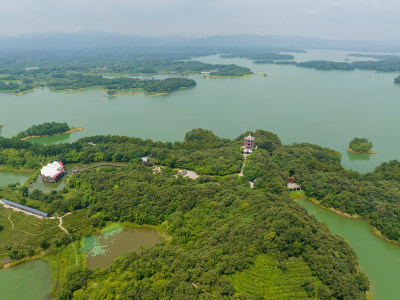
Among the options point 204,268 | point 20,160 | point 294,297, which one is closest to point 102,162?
point 20,160

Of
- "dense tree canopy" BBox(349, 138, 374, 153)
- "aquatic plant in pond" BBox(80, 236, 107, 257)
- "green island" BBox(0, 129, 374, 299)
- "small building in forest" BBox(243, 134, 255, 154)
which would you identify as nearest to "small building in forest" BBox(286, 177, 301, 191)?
"green island" BBox(0, 129, 374, 299)

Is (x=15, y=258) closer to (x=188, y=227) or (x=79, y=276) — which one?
(x=79, y=276)

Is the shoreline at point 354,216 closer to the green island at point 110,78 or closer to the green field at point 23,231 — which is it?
the green field at point 23,231

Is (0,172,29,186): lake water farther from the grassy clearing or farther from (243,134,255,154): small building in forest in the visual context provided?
the grassy clearing

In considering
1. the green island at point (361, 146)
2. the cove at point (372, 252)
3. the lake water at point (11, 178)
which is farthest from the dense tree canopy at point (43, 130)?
the green island at point (361, 146)

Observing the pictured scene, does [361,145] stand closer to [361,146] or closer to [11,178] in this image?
[361,146]

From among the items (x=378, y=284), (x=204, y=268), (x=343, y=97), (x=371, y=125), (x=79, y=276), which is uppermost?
(x=343, y=97)
